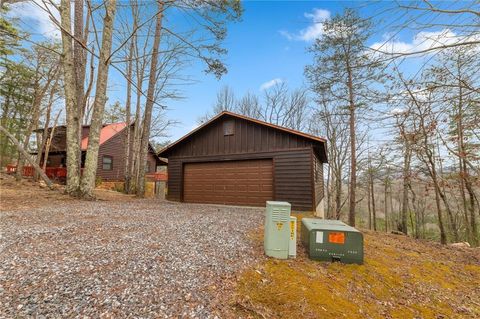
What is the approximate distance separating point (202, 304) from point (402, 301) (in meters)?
2.44

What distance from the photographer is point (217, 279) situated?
8.48 ft

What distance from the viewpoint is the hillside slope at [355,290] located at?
227cm

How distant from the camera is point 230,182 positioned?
9.84m

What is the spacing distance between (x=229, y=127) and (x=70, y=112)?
5890 millimetres

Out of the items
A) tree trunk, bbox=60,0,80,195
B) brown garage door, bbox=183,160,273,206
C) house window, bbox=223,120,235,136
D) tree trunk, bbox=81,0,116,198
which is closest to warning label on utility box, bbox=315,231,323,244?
brown garage door, bbox=183,160,273,206

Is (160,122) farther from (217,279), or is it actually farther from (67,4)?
(217,279)

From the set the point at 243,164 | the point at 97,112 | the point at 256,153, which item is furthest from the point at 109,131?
the point at 256,153

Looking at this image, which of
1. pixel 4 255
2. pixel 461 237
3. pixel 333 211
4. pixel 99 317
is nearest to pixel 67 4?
pixel 4 255

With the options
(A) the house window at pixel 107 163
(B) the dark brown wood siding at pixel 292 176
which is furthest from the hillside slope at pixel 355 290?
(A) the house window at pixel 107 163

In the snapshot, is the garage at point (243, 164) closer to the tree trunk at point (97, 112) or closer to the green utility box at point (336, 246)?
the tree trunk at point (97, 112)

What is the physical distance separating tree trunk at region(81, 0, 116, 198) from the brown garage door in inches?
159

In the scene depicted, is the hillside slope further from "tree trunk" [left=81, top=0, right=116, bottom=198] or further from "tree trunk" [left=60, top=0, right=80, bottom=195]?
"tree trunk" [left=60, top=0, right=80, bottom=195]

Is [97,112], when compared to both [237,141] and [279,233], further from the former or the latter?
[279,233]

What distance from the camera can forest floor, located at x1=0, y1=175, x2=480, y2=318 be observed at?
2.03m
